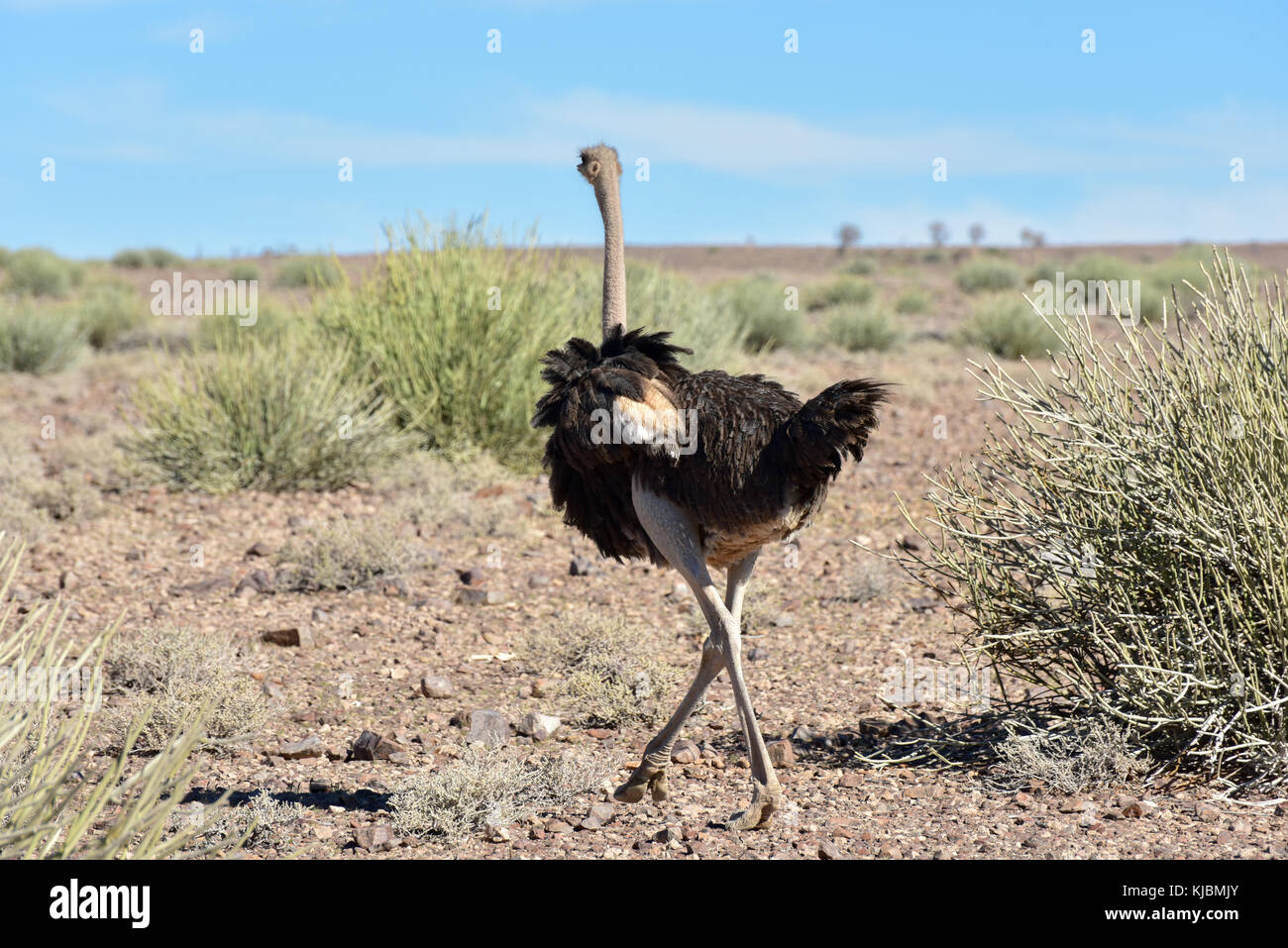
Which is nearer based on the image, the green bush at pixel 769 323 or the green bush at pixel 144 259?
the green bush at pixel 769 323

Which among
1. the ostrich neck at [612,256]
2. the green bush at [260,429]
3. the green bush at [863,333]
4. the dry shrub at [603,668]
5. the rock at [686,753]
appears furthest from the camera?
the green bush at [863,333]

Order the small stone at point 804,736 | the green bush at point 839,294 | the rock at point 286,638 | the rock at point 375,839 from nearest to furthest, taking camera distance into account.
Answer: the rock at point 375,839, the small stone at point 804,736, the rock at point 286,638, the green bush at point 839,294

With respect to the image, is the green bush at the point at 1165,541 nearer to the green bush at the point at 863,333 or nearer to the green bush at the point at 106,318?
the green bush at the point at 863,333

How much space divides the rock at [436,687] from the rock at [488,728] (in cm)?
51

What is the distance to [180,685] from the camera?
5.71 metres

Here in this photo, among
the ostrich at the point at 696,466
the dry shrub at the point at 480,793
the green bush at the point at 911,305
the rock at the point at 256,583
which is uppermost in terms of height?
the green bush at the point at 911,305

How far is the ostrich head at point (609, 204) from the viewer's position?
201 inches

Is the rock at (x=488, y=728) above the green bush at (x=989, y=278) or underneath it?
underneath

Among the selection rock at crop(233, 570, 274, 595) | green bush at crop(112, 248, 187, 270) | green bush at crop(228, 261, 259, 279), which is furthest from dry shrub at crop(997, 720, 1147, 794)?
green bush at crop(112, 248, 187, 270)

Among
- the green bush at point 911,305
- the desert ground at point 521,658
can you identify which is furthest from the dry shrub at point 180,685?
the green bush at point 911,305

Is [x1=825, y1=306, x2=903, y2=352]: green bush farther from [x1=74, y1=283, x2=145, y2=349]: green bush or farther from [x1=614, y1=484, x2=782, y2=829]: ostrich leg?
[x1=614, y1=484, x2=782, y2=829]: ostrich leg

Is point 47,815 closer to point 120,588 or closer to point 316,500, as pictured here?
point 120,588
